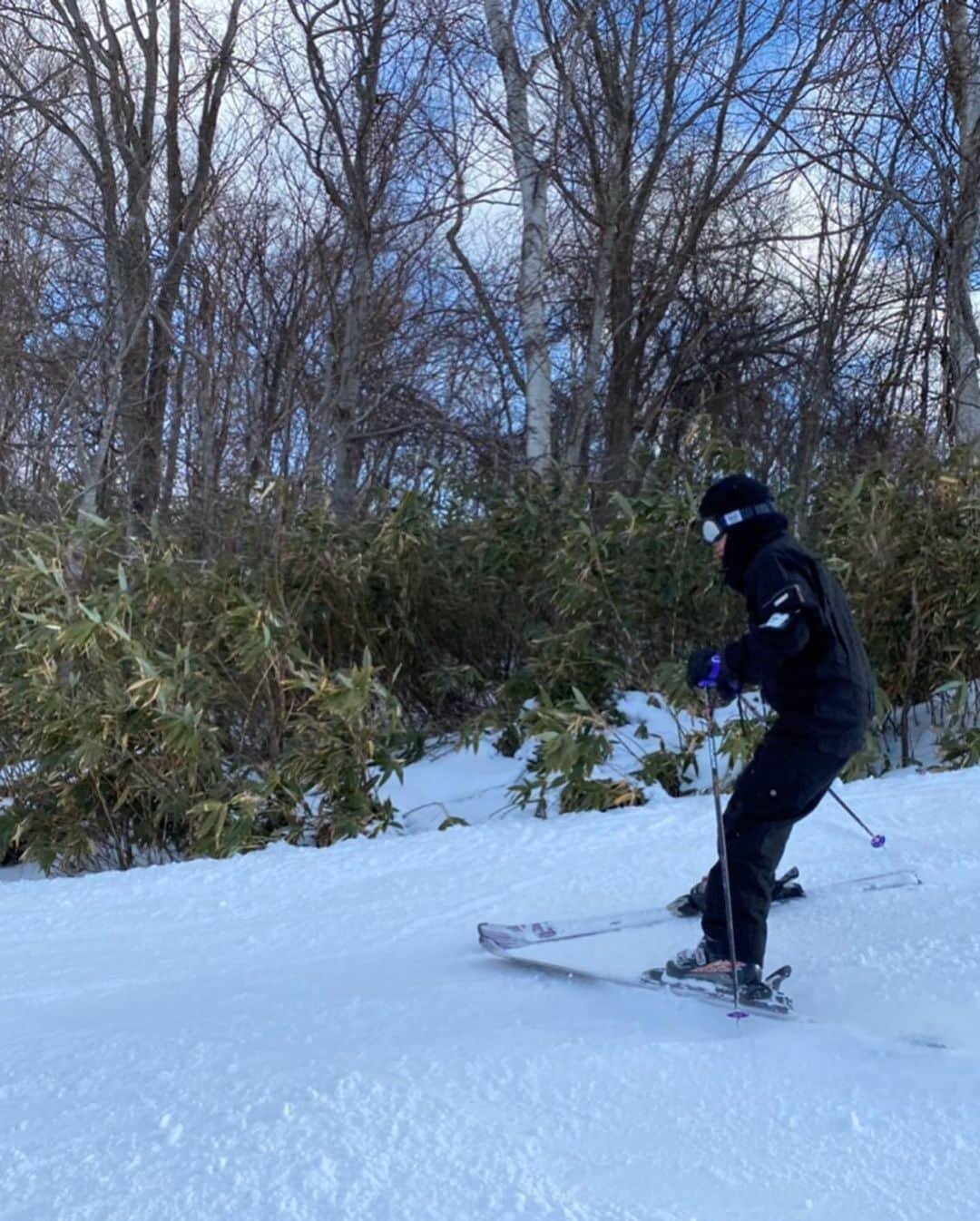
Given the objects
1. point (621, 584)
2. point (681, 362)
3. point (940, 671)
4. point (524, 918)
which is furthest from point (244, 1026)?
point (681, 362)

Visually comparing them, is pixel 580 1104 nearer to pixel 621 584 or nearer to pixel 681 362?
pixel 621 584

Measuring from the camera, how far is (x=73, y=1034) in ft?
10.9

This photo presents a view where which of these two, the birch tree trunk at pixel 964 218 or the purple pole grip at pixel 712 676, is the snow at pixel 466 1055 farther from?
the birch tree trunk at pixel 964 218

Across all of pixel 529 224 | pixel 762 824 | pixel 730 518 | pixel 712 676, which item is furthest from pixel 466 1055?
pixel 529 224

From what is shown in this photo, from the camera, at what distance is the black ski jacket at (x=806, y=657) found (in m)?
3.31

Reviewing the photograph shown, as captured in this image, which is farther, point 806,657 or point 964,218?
point 964,218

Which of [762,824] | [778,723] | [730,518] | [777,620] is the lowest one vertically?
[762,824]

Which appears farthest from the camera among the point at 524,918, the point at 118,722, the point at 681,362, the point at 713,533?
the point at 681,362

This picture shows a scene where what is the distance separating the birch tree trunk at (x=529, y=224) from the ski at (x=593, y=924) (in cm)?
568

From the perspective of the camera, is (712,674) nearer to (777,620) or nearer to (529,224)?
(777,620)

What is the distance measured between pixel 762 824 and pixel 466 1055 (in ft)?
3.47

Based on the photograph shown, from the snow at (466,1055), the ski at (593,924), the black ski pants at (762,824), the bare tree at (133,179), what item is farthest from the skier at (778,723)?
the bare tree at (133,179)

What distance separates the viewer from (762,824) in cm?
340

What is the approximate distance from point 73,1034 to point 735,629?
5.01 meters
